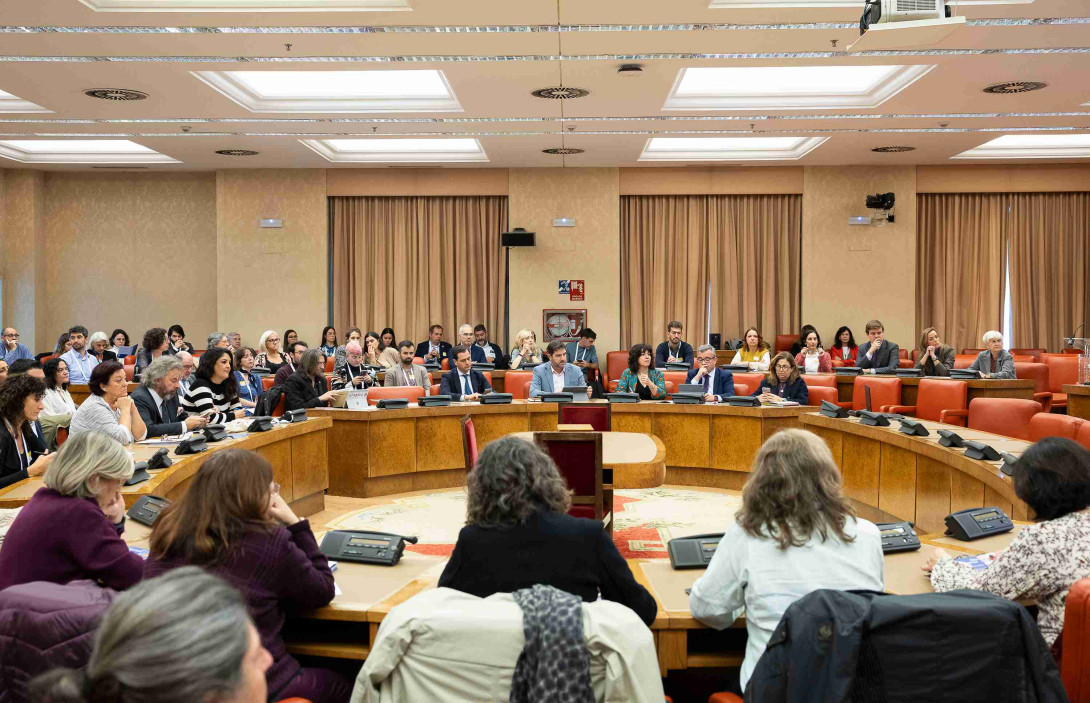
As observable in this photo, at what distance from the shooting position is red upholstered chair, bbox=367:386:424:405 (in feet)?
25.6

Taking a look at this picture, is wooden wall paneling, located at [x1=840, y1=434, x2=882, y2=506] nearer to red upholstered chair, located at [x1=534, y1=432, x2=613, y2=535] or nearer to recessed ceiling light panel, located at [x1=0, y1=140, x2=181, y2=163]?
red upholstered chair, located at [x1=534, y1=432, x2=613, y2=535]

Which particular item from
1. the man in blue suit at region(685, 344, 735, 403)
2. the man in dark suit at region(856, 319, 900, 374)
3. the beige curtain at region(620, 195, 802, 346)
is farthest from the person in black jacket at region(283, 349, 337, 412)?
the beige curtain at region(620, 195, 802, 346)

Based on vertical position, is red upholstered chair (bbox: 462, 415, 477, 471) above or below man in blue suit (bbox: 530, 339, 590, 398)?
below

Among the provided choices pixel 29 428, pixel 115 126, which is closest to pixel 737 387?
pixel 29 428

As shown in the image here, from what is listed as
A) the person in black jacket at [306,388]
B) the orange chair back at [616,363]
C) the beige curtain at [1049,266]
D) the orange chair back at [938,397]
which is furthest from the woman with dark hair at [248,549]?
the beige curtain at [1049,266]

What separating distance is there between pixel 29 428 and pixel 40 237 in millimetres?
10155

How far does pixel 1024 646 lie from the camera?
1.83m

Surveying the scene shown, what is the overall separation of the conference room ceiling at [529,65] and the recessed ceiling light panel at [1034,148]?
1.97ft

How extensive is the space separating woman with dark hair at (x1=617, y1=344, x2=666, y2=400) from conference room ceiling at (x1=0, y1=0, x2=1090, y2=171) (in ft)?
8.29

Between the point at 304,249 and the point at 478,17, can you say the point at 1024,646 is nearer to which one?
the point at 478,17

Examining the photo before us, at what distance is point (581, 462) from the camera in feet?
15.5

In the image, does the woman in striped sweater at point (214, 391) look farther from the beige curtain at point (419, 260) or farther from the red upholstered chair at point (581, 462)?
the beige curtain at point (419, 260)

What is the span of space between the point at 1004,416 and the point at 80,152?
39.3 feet

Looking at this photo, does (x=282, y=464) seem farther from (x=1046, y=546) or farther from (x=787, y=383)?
(x=1046, y=546)
